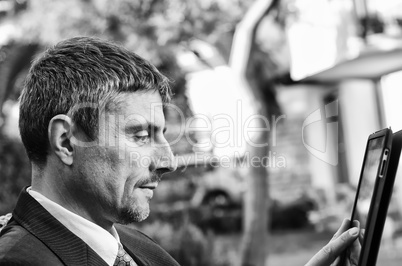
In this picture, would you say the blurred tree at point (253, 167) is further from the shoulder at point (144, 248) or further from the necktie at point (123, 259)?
the necktie at point (123, 259)

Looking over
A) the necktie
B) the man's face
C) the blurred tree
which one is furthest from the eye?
the blurred tree

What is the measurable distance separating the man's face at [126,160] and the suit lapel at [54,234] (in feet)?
0.41

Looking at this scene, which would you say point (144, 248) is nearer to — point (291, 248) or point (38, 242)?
point (38, 242)

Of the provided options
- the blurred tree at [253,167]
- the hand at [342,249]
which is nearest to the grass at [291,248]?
the blurred tree at [253,167]

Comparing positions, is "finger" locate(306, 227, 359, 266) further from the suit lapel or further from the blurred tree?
the blurred tree

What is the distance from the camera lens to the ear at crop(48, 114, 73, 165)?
1.51 metres

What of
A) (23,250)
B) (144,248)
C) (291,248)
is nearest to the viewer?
(23,250)

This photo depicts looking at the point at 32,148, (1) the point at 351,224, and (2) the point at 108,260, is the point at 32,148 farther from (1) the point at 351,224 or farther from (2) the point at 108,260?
(1) the point at 351,224

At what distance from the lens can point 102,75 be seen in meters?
1.55

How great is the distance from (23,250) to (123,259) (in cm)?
34

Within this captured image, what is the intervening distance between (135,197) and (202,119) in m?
5.84

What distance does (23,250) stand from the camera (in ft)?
4.34

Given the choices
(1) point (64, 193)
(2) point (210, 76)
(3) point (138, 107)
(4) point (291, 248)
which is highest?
(3) point (138, 107)

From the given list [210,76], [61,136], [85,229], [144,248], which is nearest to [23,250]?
[85,229]
